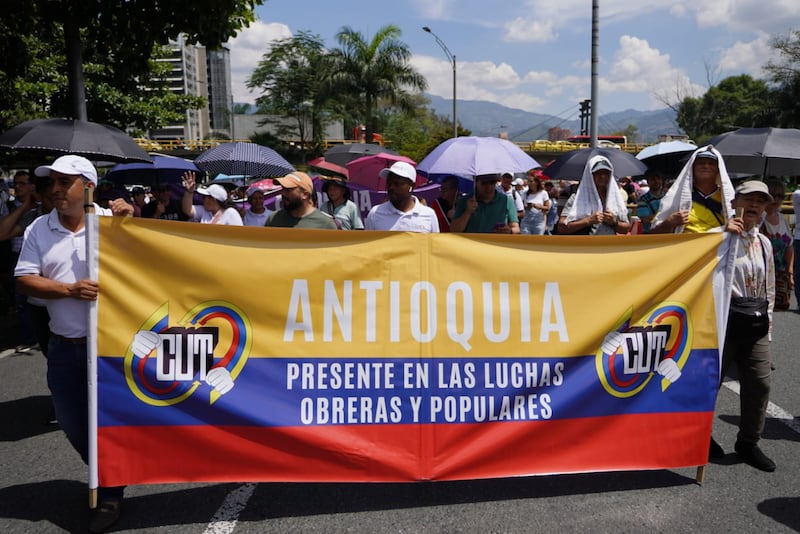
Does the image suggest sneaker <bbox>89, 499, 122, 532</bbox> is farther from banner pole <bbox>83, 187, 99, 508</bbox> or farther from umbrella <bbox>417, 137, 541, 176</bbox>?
umbrella <bbox>417, 137, 541, 176</bbox>

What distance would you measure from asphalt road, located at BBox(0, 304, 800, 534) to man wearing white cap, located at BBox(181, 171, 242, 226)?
10.7ft

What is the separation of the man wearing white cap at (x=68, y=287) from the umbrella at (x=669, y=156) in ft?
24.6

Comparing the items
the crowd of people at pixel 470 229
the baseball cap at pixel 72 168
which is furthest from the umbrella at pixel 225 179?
the baseball cap at pixel 72 168

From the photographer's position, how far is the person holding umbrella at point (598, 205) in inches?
199

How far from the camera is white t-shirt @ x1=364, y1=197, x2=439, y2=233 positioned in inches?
200

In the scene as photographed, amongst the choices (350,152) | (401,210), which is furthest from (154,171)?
(401,210)

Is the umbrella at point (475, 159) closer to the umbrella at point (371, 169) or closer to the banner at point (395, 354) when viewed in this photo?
the banner at point (395, 354)

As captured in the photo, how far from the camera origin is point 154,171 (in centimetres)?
1001

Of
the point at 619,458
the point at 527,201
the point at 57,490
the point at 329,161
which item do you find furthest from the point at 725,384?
the point at 329,161

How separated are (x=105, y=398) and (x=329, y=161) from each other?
34.7 feet

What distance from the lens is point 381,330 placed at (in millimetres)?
3588

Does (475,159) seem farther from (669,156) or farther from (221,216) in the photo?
(669,156)

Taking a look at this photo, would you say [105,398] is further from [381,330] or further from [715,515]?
[715,515]

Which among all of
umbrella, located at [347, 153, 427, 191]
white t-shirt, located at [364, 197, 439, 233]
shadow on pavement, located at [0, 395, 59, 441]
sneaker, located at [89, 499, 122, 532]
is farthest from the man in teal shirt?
umbrella, located at [347, 153, 427, 191]
